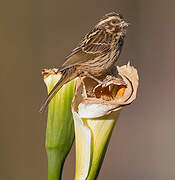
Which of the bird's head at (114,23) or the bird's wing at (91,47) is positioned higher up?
the bird's head at (114,23)

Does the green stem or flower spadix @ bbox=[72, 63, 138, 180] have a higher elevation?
flower spadix @ bbox=[72, 63, 138, 180]

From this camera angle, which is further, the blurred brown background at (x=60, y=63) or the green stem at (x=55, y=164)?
the blurred brown background at (x=60, y=63)

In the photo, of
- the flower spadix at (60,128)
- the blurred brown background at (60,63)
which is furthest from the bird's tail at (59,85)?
the blurred brown background at (60,63)

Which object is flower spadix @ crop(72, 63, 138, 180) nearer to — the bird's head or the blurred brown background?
the bird's head

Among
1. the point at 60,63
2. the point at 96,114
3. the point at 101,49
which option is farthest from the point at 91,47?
the point at 60,63

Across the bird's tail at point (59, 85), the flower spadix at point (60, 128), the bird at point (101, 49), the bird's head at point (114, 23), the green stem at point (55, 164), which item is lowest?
the green stem at point (55, 164)

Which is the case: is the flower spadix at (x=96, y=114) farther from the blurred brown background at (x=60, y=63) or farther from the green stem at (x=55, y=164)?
the blurred brown background at (x=60, y=63)

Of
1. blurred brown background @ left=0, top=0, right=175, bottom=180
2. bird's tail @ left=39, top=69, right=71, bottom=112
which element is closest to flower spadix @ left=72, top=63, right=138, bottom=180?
bird's tail @ left=39, top=69, right=71, bottom=112
